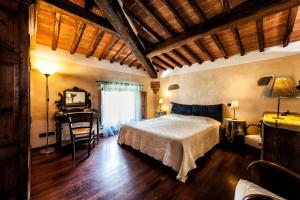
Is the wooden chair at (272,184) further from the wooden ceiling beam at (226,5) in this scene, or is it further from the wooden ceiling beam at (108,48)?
the wooden ceiling beam at (108,48)

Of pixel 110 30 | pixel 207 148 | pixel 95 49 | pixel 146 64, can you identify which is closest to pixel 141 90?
pixel 146 64

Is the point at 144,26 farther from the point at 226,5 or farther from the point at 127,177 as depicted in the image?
the point at 127,177

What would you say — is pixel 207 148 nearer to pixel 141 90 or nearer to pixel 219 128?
pixel 219 128

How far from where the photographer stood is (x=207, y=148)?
9.18 ft

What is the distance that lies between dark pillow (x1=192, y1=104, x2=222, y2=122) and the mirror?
3606mm

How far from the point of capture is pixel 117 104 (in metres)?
4.67

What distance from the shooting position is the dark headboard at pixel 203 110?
375 cm

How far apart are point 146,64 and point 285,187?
374 cm

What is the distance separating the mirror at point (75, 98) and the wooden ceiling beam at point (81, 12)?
2.10 m

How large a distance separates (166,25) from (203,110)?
108 inches

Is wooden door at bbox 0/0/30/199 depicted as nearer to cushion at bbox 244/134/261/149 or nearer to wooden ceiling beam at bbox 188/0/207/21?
wooden ceiling beam at bbox 188/0/207/21

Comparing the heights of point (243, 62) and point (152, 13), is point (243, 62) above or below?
below

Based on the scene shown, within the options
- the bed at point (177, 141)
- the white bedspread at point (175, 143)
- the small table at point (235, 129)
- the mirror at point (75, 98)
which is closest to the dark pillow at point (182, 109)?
the bed at point (177, 141)

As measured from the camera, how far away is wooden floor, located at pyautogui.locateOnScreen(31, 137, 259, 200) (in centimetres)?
172
